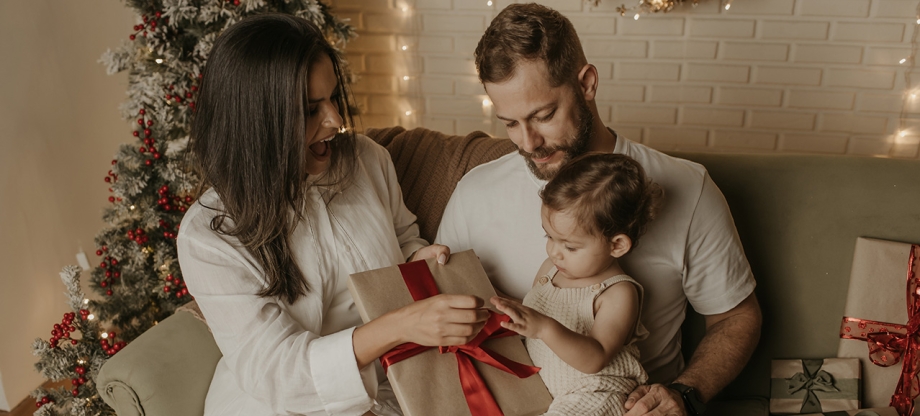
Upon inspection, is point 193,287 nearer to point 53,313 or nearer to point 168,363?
point 168,363

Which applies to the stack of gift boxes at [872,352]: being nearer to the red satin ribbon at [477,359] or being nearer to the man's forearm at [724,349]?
the man's forearm at [724,349]

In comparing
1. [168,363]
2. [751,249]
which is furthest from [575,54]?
[168,363]

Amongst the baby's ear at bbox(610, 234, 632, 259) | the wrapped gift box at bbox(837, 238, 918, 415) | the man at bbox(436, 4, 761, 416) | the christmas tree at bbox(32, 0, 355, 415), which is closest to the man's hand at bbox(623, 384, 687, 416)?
the man at bbox(436, 4, 761, 416)

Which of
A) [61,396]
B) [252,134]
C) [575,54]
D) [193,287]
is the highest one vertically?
[575,54]

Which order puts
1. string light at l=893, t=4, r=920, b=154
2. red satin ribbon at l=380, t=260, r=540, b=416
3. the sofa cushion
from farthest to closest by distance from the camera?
string light at l=893, t=4, r=920, b=154, the sofa cushion, red satin ribbon at l=380, t=260, r=540, b=416

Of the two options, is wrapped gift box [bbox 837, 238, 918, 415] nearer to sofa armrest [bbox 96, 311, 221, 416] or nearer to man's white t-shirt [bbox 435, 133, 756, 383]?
man's white t-shirt [bbox 435, 133, 756, 383]

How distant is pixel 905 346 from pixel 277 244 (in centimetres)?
173

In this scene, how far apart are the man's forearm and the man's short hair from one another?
31.0 inches

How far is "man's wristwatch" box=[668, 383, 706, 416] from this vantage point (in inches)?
60.6

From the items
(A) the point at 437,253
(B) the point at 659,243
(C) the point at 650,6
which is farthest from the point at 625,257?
(C) the point at 650,6

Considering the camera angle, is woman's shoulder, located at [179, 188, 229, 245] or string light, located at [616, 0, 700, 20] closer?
woman's shoulder, located at [179, 188, 229, 245]

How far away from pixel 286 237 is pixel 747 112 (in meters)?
2.82

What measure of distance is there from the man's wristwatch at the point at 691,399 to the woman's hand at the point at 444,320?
0.58 m

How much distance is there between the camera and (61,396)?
2332mm
